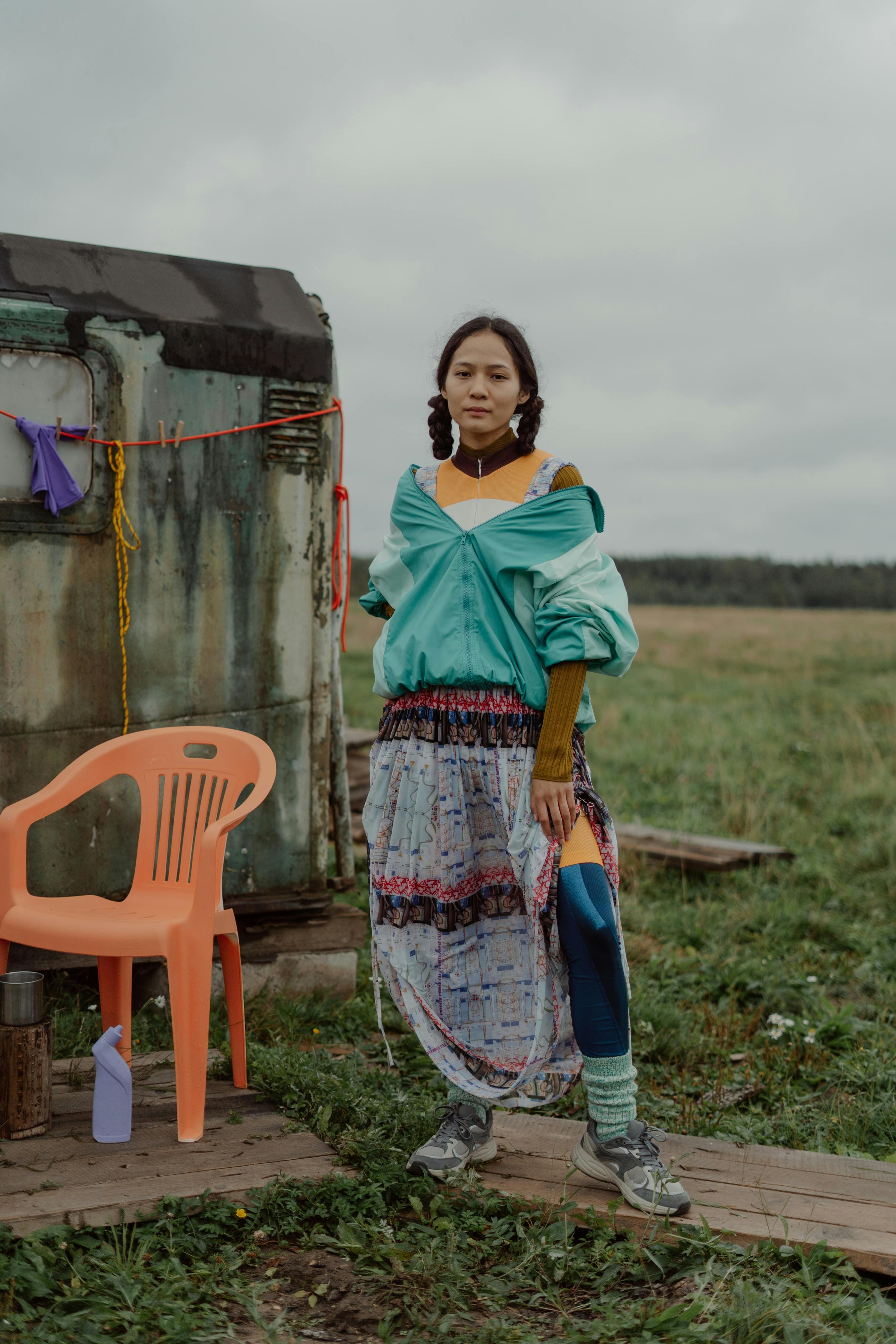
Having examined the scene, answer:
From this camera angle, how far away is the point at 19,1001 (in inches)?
120

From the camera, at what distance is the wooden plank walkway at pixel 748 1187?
260 centimetres

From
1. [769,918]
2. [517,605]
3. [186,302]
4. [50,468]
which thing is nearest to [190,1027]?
[517,605]

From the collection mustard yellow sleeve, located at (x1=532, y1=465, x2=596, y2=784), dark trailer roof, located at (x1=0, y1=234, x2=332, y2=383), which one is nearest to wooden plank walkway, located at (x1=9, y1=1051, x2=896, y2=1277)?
mustard yellow sleeve, located at (x1=532, y1=465, x2=596, y2=784)

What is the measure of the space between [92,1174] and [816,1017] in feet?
10.5

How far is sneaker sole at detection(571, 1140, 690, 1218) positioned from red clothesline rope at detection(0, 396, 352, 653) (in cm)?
206

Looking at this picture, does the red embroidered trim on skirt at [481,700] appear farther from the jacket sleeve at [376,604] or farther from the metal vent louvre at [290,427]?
the metal vent louvre at [290,427]

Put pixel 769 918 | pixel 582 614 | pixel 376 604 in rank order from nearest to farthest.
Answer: pixel 582 614
pixel 376 604
pixel 769 918

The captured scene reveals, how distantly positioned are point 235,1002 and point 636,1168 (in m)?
1.34

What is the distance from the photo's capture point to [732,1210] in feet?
8.96

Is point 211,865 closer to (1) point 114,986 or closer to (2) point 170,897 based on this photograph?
(2) point 170,897

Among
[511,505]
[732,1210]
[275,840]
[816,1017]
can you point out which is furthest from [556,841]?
[816,1017]

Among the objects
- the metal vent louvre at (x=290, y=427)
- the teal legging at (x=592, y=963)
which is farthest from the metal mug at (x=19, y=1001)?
the metal vent louvre at (x=290, y=427)

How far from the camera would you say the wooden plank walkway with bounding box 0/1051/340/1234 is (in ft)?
8.61

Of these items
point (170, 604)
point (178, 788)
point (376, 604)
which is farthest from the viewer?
point (170, 604)
